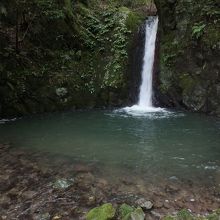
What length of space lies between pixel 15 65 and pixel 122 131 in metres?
5.53

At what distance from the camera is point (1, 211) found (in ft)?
19.7

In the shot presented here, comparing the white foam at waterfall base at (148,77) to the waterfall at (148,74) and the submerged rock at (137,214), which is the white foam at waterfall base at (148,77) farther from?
the submerged rock at (137,214)

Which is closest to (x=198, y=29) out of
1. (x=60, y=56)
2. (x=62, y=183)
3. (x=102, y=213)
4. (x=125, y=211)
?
(x=60, y=56)

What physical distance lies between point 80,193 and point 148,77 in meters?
9.96

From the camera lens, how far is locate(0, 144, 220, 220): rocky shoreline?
5934mm

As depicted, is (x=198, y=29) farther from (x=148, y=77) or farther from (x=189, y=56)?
(x=148, y=77)

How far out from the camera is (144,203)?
19.9 ft

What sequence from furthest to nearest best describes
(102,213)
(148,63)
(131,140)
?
(148,63) < (131,140) < (102,213)

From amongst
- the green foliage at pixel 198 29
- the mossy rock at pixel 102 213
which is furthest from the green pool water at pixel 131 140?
the green foliage at pixel 198 29

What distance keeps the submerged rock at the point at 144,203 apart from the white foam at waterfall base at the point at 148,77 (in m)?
7.99

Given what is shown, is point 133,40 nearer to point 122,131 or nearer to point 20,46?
point 20,46

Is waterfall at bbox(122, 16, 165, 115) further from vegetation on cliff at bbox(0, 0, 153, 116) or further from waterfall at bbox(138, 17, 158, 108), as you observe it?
vegetation on cliff at bbox(0, 0, 153, 116)

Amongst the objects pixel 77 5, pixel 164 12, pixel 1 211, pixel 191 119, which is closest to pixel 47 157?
pixel 1 211

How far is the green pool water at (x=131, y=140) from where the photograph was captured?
7918mm
